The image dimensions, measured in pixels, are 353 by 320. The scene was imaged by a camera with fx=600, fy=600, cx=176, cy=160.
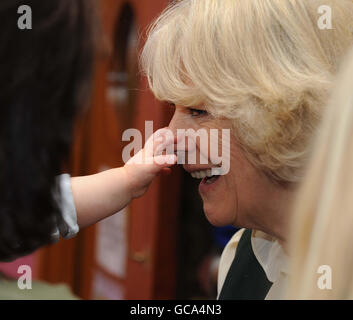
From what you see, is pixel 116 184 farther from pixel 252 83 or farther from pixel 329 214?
pixel 329 214

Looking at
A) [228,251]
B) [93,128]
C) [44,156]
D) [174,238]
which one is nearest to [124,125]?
[93,128]

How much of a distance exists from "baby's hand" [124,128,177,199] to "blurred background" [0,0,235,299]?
0.88 meters

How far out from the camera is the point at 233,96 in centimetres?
106

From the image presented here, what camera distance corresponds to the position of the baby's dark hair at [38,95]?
692 millimetres

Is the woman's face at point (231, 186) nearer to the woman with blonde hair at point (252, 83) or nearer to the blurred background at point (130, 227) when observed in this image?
the woman with blonde hair at point (252, 83)

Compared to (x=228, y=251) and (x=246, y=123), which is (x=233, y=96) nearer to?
(x=246, y=123)

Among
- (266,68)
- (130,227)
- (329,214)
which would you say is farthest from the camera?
(130,227)

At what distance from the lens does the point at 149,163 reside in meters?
1.14

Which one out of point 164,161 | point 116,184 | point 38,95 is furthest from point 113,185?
point 38,95

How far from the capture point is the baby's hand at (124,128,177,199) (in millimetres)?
1132

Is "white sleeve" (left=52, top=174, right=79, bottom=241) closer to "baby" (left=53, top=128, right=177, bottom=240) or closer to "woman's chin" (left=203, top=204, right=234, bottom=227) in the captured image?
"baby" (left=53, top=128, right=177, bottom=240)

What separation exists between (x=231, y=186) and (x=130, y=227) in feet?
4.09

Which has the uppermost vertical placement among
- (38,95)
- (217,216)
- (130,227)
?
(38,95)

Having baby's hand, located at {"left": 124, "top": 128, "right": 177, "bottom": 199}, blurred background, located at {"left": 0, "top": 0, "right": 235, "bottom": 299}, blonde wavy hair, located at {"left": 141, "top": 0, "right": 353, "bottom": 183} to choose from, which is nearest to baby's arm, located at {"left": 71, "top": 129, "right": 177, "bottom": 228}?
baby's hand, located at {"left": 124, "top": 128, "right": 177, "bottom": 199}
